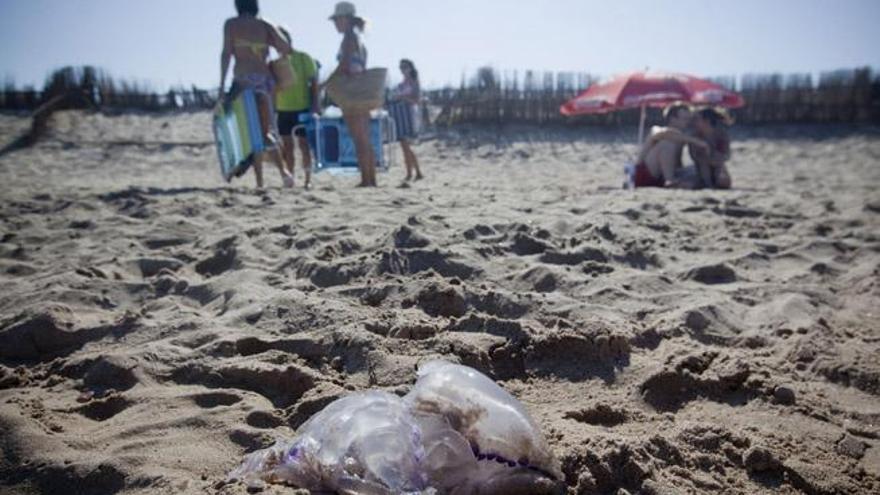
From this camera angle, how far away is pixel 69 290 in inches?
99.1

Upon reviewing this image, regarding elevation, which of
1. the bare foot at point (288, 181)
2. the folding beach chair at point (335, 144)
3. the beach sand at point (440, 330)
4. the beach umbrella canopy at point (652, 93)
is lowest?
the beach sand at point (440, 330)

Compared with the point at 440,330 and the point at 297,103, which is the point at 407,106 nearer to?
the point at 297,103

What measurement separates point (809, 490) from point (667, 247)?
2050mm

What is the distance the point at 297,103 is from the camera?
238 inches

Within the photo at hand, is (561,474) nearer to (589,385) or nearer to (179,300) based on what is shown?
(589,385)

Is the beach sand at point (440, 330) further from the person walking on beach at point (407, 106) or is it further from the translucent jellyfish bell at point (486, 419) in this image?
the person walking on beach at point (407, 106)

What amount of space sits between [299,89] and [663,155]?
354 cm

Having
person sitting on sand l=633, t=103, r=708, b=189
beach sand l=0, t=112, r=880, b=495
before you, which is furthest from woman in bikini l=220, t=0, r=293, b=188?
person sitting on sand l=633, t=103, r=708, b=189

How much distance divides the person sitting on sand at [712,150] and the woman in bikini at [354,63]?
10.3ft

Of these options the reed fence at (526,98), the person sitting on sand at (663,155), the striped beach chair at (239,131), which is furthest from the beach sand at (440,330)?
the reed fence at (526,98)

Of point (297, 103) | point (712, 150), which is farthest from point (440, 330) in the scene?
point (712, 150)

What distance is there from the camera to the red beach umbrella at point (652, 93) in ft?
22.4

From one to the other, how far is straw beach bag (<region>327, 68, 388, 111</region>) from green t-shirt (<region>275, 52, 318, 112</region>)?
2.13 feet

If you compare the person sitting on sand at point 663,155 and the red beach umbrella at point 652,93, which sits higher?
the red beach umbrella at point 652,93
